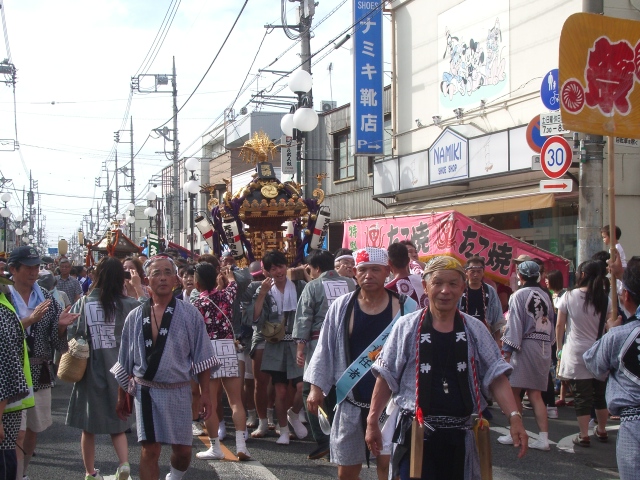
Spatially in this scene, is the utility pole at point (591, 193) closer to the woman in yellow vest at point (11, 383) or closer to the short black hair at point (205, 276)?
the short black hair at point (205, 276)

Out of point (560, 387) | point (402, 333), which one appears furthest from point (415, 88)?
point (402, 333)

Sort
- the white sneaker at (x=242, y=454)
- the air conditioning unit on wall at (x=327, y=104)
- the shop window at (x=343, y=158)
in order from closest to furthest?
the white sneaker at (x=242, y=454)
the shop window at (x=343, y=158)
the air conditioning unit on wall at (x=327, y=104)

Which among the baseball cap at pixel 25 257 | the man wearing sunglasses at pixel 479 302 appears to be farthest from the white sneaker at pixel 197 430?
the man wearing sunglasses at pixel 479 302

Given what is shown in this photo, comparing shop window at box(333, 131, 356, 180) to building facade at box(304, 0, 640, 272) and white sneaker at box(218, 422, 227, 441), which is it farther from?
white sneaker at box(218, 422, 227, 441)

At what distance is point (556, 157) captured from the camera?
10.3 meters

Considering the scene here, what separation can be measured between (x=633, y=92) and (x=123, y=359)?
5.43 metres

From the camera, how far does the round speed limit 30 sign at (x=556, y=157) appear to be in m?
10.2

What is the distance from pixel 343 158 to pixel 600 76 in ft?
59.6

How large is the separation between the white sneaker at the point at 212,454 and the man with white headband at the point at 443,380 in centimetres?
346

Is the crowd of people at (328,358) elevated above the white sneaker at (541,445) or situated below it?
above

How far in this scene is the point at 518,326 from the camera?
7664 millimetres

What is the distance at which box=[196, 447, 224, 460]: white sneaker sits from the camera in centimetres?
708

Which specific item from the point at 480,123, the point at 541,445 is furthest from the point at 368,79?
the point at 541,445

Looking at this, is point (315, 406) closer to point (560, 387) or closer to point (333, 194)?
point (560, 387)
